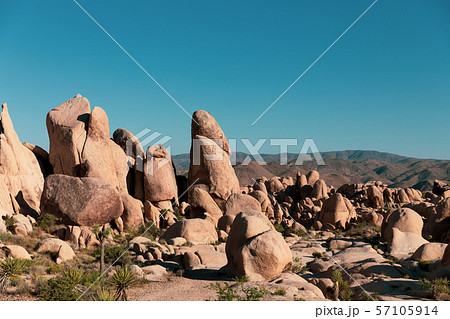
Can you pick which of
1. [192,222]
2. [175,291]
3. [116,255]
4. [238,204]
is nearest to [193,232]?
[192,222]

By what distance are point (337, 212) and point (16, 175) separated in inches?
1250

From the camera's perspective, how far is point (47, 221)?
2659 centimetres

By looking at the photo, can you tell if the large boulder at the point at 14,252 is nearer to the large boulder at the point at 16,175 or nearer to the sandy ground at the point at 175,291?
the sandy ground at the point at 175,291

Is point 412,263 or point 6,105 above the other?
point 6,105

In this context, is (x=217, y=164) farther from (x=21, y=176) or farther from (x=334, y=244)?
(x=21, y=176)

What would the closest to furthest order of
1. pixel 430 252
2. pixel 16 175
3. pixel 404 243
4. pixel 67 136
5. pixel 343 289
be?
pixel 343 289, pixel 430 252, pixel 404 243, pixel 16 175, pixel 67 136

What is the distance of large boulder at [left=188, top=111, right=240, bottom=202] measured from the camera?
40.5m

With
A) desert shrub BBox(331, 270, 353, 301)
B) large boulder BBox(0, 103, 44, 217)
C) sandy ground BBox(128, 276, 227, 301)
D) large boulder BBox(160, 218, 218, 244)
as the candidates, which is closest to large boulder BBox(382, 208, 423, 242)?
desert shrub BBox(331, 270, 353, 301)

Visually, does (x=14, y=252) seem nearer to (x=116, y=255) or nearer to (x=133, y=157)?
(x=116, y=255)

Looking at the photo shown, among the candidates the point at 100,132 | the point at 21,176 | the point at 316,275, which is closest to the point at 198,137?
the point at 100,132

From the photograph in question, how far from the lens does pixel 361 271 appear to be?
20.0 metres
